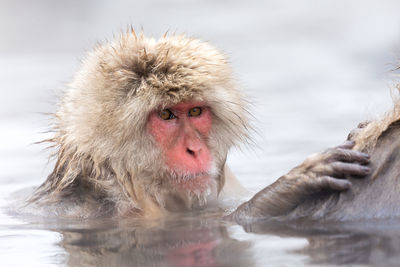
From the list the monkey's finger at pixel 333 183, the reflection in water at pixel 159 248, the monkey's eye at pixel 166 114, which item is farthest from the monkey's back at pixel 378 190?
the monkey's eye at pixel 166 114

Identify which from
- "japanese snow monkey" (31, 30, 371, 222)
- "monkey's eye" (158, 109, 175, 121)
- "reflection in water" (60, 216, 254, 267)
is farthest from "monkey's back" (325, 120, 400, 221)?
"monkey's eye" (158, 109, 175, 121)

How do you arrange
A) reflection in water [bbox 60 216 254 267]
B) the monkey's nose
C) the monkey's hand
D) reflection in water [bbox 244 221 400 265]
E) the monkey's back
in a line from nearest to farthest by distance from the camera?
reflection in water [bbox 244 221 400 265] → reflection in water [bbox 60 216 254 267] → the monkey's back → the monkey's hand → the monkey's nose

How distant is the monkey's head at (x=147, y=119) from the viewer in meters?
3.94

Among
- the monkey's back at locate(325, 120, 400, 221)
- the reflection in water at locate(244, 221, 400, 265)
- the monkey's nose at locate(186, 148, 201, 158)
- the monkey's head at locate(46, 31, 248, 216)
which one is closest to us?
the reflection in water at locate(244, 221, 400, 265)

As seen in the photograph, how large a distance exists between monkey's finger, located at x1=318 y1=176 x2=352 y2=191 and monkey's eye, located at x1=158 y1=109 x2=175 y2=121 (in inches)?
74.8

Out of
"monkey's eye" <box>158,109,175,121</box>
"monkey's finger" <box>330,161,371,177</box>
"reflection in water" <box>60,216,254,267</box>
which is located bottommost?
"reflection in water" <box>60,216,254,267</box>

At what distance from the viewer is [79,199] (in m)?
4.13

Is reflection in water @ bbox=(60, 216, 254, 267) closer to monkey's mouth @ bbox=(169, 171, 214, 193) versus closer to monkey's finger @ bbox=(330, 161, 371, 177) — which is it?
monkey's finger @ bbox=(330, 161, 371, 177)

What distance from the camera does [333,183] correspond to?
2246 millimetres

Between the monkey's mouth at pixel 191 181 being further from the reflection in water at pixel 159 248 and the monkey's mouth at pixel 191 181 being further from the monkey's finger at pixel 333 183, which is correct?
the monkey's finger at pixel 333 183

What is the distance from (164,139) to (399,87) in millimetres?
1895

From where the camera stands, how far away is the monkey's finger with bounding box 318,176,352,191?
2.22 m

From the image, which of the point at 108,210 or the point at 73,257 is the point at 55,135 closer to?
the point at 108,210

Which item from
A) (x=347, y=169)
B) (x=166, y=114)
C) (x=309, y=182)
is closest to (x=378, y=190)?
(x=347, y=169)
